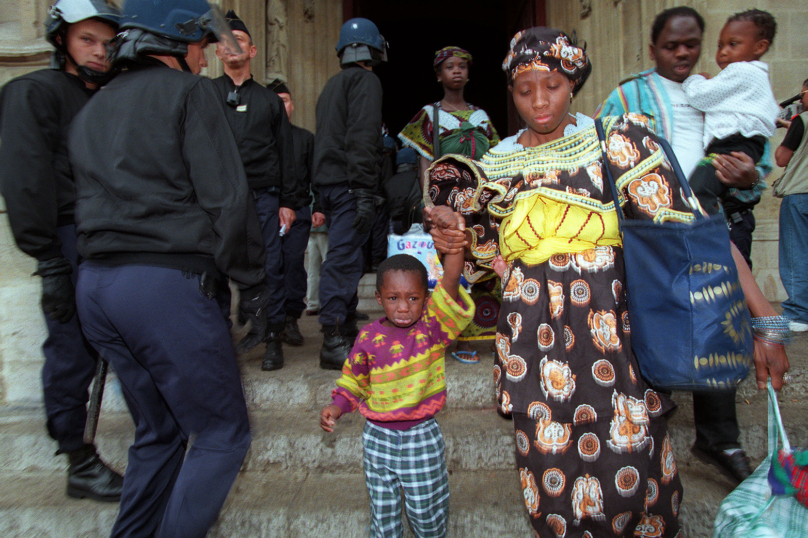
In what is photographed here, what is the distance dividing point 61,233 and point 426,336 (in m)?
1.83

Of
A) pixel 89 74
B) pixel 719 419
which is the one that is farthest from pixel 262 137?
pixel 719 419

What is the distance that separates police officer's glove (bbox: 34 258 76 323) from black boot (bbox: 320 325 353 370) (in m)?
1.49

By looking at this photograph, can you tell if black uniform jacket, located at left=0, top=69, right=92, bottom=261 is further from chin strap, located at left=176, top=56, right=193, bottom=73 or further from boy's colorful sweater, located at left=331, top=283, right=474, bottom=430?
boy's colorful sweater, located at left=331, top=283, right=474, bottom=430

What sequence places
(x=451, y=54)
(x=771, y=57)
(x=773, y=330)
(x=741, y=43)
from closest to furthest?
(x=773, y=330) < (x=741, y=43) < (x=451, y=54) < (x=771, y=57)

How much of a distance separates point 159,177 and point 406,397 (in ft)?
3.72

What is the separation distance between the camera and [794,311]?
157 inches

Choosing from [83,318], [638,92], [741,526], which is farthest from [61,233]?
[741,526]

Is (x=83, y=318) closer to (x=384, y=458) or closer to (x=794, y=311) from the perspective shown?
(x=384, y=458)

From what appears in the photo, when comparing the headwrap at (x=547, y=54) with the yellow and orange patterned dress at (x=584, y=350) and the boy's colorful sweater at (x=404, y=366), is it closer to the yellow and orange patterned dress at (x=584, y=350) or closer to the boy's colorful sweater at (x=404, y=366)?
the yellow and orange patterned dress at (x=584, y=350)

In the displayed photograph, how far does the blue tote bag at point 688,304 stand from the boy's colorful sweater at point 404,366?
2.02ft

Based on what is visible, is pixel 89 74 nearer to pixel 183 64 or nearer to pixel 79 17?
pixel 79 17

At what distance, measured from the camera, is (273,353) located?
11.5 feet

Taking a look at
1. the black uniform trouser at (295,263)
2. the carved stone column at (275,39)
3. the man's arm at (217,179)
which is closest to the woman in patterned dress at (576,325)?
the man's arm at (217,179)

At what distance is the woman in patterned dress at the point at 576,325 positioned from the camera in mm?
1545
